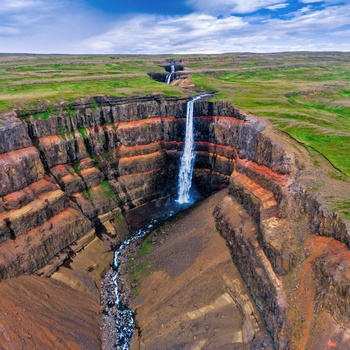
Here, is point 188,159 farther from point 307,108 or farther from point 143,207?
point 307,108

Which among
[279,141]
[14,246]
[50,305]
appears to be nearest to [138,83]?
[279,141]

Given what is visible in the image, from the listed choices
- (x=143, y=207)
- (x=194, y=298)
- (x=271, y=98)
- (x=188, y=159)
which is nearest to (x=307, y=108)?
(x=271, y=98)

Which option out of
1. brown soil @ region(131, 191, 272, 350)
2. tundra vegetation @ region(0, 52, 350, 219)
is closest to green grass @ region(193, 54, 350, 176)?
tundra vegetation @ region(0, 52, 350, 219)

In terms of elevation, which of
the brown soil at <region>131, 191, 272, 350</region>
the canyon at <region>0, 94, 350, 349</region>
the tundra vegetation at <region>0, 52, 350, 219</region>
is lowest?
the brown soil at <region>131, 191, 272, 350</region>

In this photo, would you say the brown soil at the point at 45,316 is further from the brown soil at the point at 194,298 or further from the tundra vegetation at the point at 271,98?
the tundra vegetation at the point at 271,98

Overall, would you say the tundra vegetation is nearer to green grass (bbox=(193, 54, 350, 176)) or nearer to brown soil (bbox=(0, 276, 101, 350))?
green grass (bbox=(193, 54, 350, 176))

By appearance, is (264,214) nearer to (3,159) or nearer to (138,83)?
(3,159)

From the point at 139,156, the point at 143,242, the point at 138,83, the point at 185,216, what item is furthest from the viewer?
the point at 138,83
